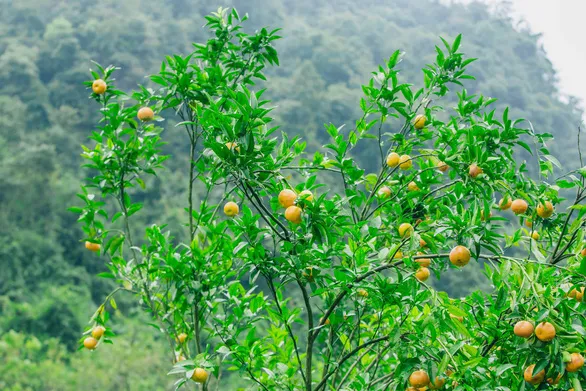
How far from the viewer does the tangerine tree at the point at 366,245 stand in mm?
1146

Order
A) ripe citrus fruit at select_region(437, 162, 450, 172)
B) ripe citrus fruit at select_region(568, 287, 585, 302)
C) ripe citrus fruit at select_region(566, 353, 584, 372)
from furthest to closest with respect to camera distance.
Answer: ripe citrus fruit at select_region(437, 162, 450, 172) → ripe citrus fruit at select_region(568, 287, 585, 302) → ripe citrus fruit at select_region(566, 353, 584, 372)

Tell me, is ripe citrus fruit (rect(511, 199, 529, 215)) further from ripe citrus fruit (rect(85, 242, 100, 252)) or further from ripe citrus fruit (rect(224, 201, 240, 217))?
ripe citrus fruit (rect(85, 242, 100, 252))

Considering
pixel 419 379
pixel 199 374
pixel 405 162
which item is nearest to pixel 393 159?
pixel 405 162

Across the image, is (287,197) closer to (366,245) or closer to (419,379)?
(366,245)

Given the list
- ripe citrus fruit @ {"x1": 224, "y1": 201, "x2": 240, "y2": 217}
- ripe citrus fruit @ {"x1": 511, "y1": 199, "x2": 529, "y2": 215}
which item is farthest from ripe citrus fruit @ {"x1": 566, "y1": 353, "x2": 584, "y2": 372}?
ripe citrus fruit @ {"x1": 224, "y1": 201, "x2": 240, "y2": 217}

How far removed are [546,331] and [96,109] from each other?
1446 cm

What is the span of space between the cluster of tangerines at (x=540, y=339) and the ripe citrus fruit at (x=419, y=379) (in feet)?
0.63

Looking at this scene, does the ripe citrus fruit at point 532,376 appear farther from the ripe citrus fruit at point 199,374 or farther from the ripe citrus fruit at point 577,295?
the ripe citrus fruit at point 199,374

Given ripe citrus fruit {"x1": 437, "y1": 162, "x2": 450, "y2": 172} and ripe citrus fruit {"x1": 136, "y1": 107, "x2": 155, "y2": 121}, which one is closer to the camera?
ripe citrus fruit {"x1": 437, "y1": 162, "x2": 450, "y2": 172}

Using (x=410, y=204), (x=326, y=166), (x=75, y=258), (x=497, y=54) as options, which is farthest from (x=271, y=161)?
(x=497, y=54)

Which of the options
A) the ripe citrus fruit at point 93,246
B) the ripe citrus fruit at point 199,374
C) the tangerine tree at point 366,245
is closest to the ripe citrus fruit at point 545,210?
the tangerine tree at point 366,245

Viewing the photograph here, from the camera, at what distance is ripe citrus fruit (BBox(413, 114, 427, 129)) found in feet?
5.75

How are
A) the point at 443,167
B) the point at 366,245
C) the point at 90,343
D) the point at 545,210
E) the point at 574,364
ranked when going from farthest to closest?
the point at 90,343 → the point at 443,167 → the point at 545,210 → the point at 366,245 → the point at 574,364

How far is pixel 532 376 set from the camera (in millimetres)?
1077
